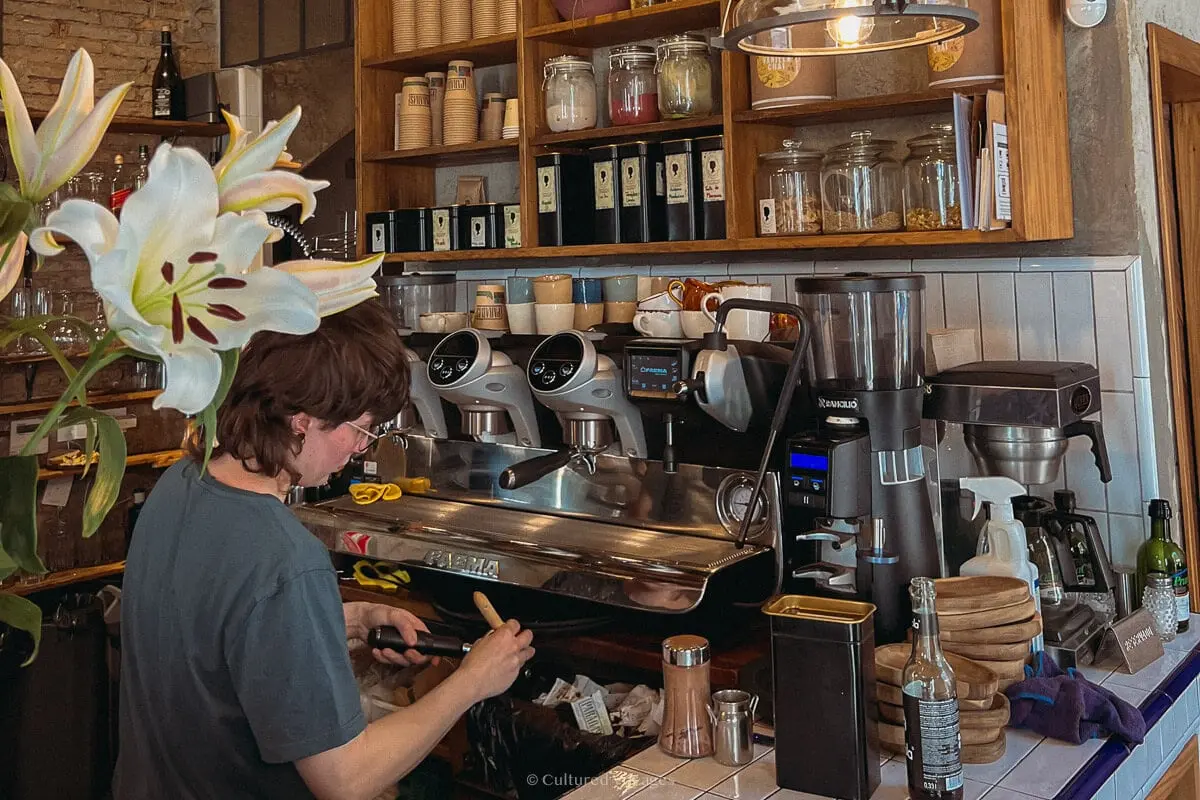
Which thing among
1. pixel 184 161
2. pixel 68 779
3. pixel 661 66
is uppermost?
pixel 661 66

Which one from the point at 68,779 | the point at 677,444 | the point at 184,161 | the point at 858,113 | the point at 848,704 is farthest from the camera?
the point at 68,779

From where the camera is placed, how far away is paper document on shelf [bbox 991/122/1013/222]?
230cm

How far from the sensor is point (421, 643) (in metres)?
2.01

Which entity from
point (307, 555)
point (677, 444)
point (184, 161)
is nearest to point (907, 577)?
point (677, 444)

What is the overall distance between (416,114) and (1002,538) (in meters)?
2.34

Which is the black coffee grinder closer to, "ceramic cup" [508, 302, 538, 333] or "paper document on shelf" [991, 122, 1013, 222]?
"paper document on shelf" [991, 122, 1013, 222]

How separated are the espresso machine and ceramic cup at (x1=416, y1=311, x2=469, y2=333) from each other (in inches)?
58.4

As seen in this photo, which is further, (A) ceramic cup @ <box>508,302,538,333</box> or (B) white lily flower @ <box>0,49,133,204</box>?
(A) ceramic cup @ <box>508,302,538,333</box>

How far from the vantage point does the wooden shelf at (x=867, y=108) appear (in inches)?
96.3

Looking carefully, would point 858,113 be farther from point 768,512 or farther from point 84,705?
point 84,705

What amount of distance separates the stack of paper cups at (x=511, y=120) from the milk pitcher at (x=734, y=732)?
2.04 m

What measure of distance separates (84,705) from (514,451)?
194cm

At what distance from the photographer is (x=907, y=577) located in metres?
2.03

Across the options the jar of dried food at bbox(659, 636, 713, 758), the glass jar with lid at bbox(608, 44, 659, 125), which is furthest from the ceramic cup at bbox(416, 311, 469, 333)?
the jar of dried food at bbox(659, 636, 713, 758)
